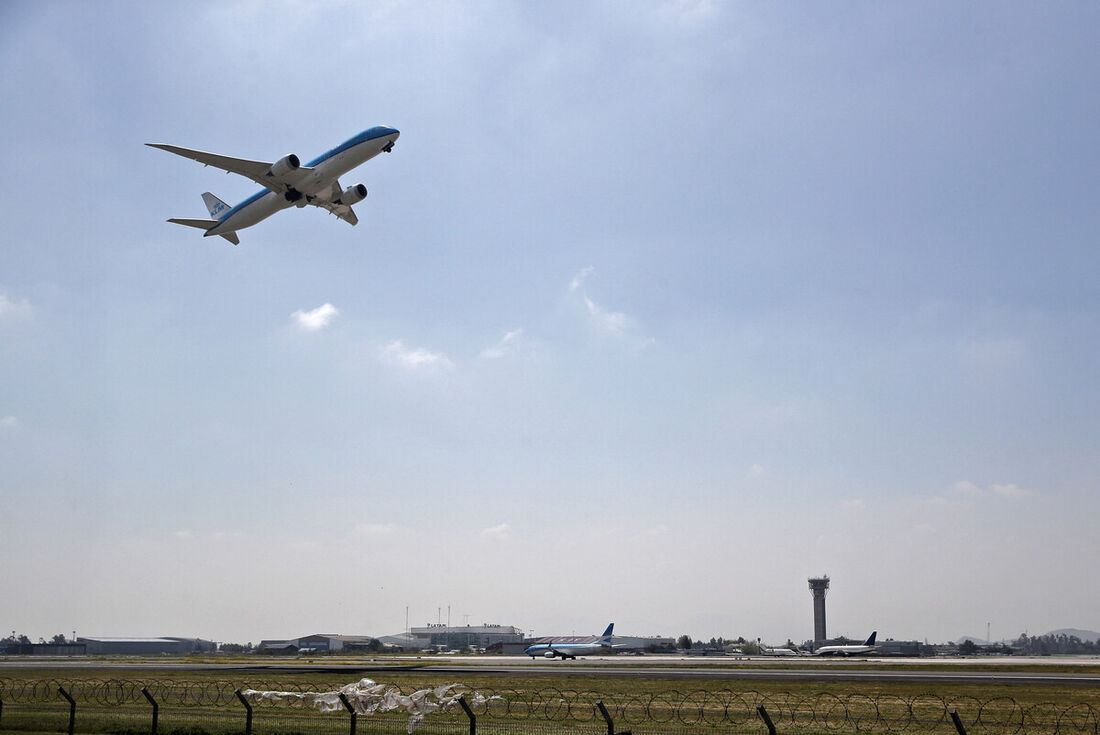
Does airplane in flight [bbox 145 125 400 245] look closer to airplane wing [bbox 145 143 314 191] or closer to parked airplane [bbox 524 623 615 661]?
airplane wing [bbox 145 143 314 191]

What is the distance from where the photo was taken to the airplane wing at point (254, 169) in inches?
2132

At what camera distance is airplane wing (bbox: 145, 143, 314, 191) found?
2132 inches

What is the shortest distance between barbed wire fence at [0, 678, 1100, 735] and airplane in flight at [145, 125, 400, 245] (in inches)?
1236

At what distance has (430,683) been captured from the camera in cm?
5941

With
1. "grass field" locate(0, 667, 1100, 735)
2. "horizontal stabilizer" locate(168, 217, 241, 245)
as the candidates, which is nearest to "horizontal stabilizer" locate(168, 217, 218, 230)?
"horizontal stabilizer" locate(168, 217, 241, 245)

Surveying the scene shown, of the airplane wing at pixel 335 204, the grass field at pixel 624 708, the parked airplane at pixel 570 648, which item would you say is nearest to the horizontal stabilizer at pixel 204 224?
the airplane wing at pixel 335 204

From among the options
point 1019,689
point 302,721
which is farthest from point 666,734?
point 1019,689

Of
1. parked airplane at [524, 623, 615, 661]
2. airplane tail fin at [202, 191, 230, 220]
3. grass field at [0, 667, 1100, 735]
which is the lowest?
parked airplane at [524, 623, 615, 661]

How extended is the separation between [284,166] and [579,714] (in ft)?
122

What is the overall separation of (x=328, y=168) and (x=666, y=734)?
41.0m

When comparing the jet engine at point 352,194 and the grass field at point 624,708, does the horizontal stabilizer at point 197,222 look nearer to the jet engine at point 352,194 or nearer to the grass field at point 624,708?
the jet engine at point 352,194

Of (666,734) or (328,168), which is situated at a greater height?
(328,168)

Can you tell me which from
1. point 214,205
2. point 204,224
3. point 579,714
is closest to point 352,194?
point 204,224

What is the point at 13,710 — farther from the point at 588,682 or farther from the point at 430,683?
the point at 588,682
